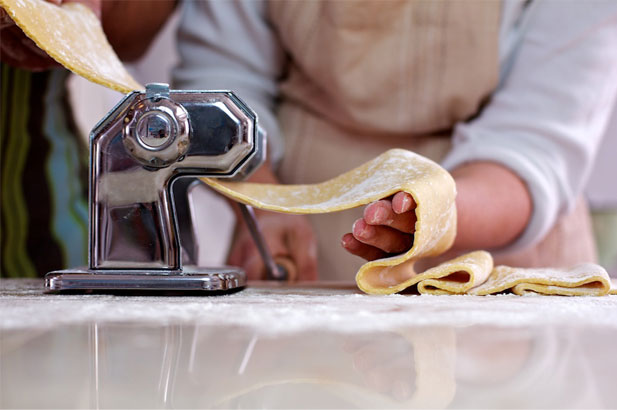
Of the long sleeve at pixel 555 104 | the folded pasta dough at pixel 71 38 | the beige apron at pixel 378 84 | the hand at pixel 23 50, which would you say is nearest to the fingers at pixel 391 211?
the folded pasta dough at pixel 71 38

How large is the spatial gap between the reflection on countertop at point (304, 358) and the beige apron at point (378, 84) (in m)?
0.70

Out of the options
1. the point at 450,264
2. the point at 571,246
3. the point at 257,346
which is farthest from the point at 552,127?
the point at 257,346

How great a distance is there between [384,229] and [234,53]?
725 millimetres

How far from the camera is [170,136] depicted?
0.53 m

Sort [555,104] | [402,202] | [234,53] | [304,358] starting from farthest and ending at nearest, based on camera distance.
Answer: [234,53]
[555,104]
[402,202]
[304,358]

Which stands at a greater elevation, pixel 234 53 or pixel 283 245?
pixel 234 53

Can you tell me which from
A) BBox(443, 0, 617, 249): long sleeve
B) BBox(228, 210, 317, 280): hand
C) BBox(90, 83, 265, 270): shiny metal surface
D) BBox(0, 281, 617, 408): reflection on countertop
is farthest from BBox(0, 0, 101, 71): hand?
BBox(443, 0, 617, 249): long sleeve

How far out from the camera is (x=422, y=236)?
0.55 metres

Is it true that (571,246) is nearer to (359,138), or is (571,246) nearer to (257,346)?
(359,138)

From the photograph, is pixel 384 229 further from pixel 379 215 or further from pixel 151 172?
pixel 151 172

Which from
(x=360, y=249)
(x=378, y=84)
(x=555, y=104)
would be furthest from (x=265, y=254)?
(x=555, y=104)

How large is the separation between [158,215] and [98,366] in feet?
0.91

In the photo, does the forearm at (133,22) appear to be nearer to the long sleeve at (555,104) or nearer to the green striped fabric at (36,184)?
the green striped fabric at (36,184)

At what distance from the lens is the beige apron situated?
1083 mm
